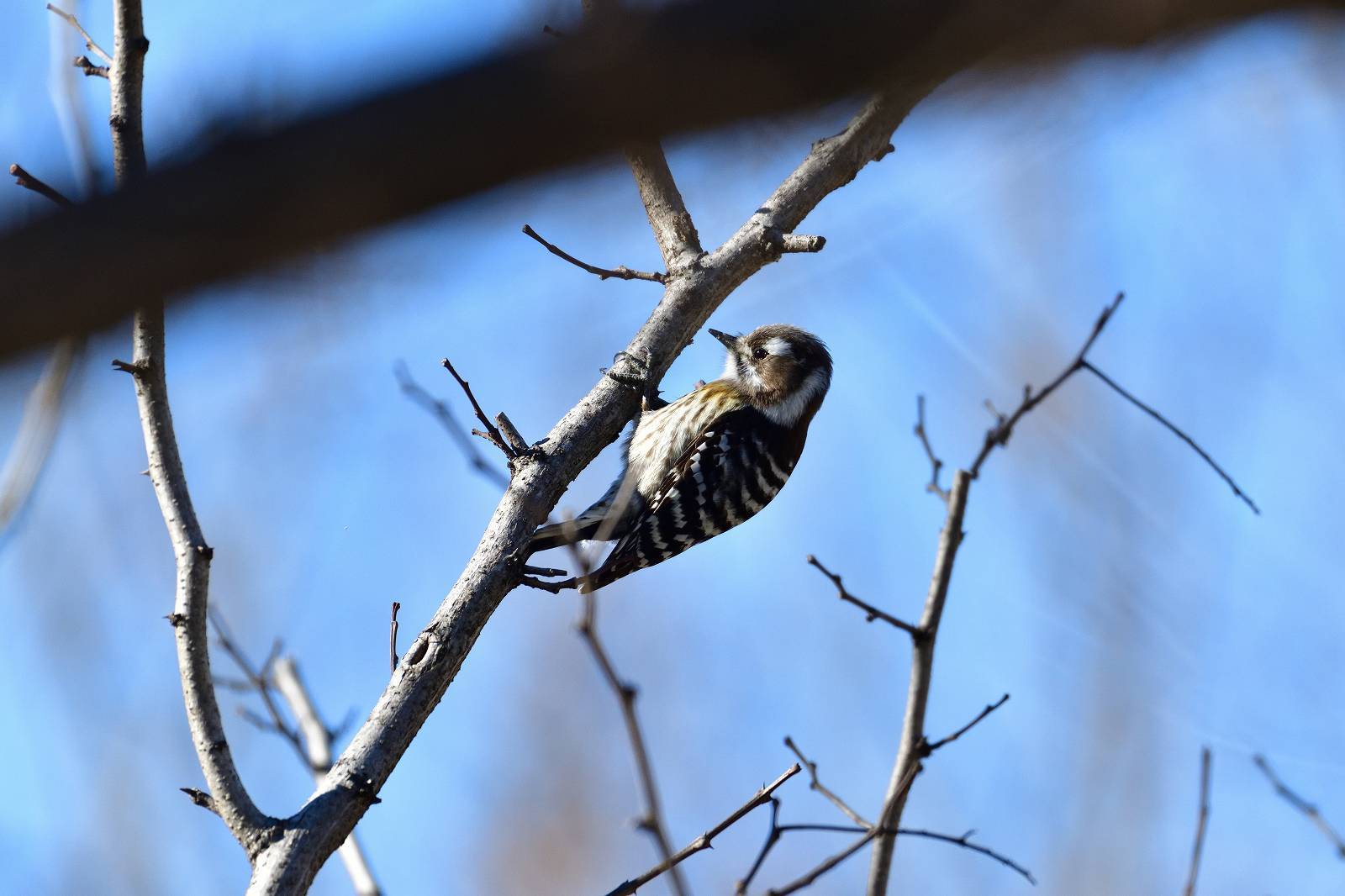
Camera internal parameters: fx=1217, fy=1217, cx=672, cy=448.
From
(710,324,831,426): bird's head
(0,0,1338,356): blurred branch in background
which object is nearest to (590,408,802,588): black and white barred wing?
(710,324,831,426): bird's head

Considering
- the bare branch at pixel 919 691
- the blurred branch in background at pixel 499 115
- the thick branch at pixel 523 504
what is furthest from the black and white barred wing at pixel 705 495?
the blurred branch in background at pixel 499 115

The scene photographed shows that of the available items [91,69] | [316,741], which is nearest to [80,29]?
[91,69]

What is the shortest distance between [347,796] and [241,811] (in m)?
0.28

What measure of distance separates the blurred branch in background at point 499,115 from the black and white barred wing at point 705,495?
3838 mm

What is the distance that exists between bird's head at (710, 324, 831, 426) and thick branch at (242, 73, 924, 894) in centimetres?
150

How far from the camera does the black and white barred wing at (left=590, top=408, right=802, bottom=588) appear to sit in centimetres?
532

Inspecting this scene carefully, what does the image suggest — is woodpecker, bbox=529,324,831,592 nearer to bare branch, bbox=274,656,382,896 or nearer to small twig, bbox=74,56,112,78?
bare branch, bbox=274,656,382,896

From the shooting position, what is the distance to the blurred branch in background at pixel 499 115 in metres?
1.21

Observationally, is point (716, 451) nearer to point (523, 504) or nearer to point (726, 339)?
point (726, 339)

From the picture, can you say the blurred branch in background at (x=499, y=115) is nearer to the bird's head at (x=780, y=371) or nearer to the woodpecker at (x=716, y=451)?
the woodpecker at (x=716, y=451)

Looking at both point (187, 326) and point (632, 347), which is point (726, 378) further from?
point (187, 326)

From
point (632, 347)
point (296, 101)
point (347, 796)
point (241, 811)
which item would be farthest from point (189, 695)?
point (296, 101)

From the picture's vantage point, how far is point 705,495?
5.44 metres

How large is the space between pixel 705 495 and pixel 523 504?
6.74 feet
